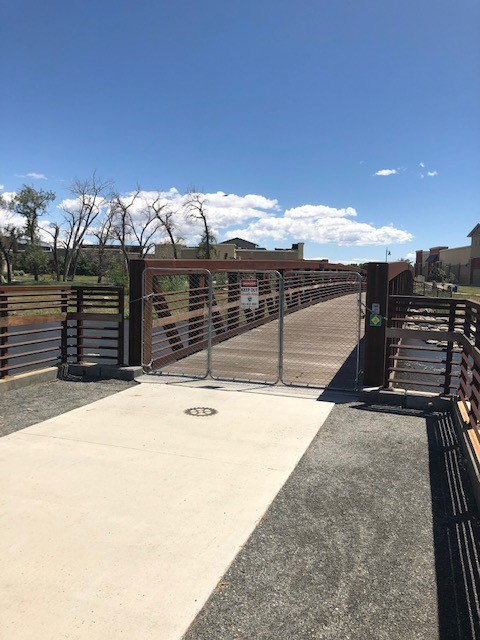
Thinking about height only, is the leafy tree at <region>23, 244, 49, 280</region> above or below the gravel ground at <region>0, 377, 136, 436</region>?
above

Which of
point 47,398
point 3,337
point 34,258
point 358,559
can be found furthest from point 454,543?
point 34,258

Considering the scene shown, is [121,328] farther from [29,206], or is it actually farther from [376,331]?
[29,206]

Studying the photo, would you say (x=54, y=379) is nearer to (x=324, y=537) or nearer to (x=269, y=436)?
(x=269, y=436)

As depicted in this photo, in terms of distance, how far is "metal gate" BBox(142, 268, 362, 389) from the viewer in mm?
8328

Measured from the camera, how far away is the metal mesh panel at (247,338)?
27.6 feet

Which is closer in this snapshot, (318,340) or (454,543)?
(454,543)

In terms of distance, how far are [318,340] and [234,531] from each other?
29.7ft

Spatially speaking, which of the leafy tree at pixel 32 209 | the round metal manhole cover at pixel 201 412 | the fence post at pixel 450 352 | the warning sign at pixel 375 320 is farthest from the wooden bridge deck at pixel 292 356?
the leafy tree at pixel 32 209

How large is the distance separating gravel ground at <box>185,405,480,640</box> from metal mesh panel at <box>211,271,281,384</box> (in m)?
3.74

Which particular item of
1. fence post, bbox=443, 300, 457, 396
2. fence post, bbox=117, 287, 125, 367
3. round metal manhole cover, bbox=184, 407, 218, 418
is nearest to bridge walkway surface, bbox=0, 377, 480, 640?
round metal manhole cover, bbox=184, 407, 218, 418

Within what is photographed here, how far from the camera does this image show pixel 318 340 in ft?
40.2

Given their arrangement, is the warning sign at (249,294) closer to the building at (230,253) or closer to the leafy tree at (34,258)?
the leafy tree at (34,258)

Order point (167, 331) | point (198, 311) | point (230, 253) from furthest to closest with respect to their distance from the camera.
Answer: point (230, 253) < point (198, 311) < point (167, 331)

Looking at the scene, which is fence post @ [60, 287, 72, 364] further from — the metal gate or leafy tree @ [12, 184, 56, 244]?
leafy tree @ [12, 184, 56, 244]
